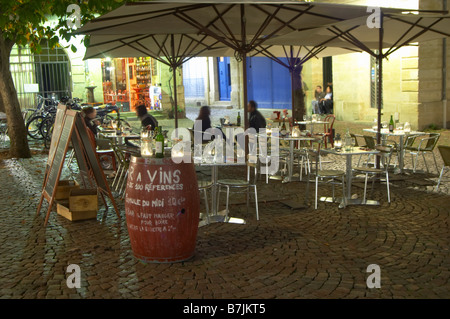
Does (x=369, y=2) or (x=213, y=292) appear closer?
(x=213, y=292)

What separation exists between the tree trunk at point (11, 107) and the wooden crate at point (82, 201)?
7042mm

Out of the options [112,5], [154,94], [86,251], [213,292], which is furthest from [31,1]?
[154,94]

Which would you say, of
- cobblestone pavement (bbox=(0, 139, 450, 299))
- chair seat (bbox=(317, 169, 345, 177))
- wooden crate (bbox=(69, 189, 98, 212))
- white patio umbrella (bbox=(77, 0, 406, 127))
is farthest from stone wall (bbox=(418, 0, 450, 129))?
wooden crate (bbox=(69, 189, 98, 212))

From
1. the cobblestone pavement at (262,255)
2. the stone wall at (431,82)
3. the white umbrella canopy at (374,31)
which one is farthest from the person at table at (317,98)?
the cobblestone pavement at (262,255)

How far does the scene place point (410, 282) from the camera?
5055 millimetres

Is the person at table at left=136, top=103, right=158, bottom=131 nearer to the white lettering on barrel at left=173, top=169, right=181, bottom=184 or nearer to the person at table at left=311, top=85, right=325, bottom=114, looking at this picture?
the white lettering on barrel at left=173, top=169, right=181, bottom=184

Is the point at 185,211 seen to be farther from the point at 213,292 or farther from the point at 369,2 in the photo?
the point at 369,2

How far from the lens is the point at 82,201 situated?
766 cm

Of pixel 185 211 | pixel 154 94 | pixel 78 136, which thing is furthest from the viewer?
pixel 154 94

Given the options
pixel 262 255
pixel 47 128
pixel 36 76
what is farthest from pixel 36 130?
pixel 262 255

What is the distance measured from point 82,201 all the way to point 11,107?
7310 millimetres

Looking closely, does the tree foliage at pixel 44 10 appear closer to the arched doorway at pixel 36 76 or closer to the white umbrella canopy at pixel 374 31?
the white umbrella canopy at pixel 374 31
